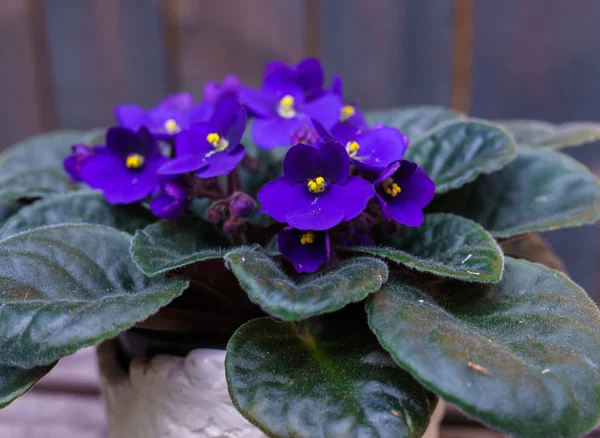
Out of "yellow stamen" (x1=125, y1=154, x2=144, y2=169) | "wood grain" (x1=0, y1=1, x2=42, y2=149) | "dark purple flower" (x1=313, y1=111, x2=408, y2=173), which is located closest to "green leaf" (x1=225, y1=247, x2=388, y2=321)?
"dark purple flower" (x1=313, y1=111, x2=408, y2=173)

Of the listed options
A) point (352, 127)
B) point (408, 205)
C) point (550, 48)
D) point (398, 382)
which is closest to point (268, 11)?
point (550, 48)

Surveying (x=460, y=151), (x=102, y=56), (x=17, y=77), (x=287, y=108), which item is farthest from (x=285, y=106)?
(x=17, y=77)

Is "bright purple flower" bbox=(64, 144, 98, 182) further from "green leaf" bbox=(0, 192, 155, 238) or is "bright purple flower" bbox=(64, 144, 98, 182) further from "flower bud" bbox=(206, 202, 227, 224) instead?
"flower bud" bbox=(206, 202, 227, 224)

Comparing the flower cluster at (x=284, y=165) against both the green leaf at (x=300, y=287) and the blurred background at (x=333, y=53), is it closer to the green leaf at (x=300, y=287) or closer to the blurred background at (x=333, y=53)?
the green leaf at (x=300, y=287)

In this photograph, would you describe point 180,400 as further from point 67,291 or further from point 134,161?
point 134,161

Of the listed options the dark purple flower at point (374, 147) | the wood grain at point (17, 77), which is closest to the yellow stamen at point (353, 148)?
the dark purple flower at point (374, 147)

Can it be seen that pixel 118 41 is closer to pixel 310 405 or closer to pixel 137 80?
pixel 137 80
